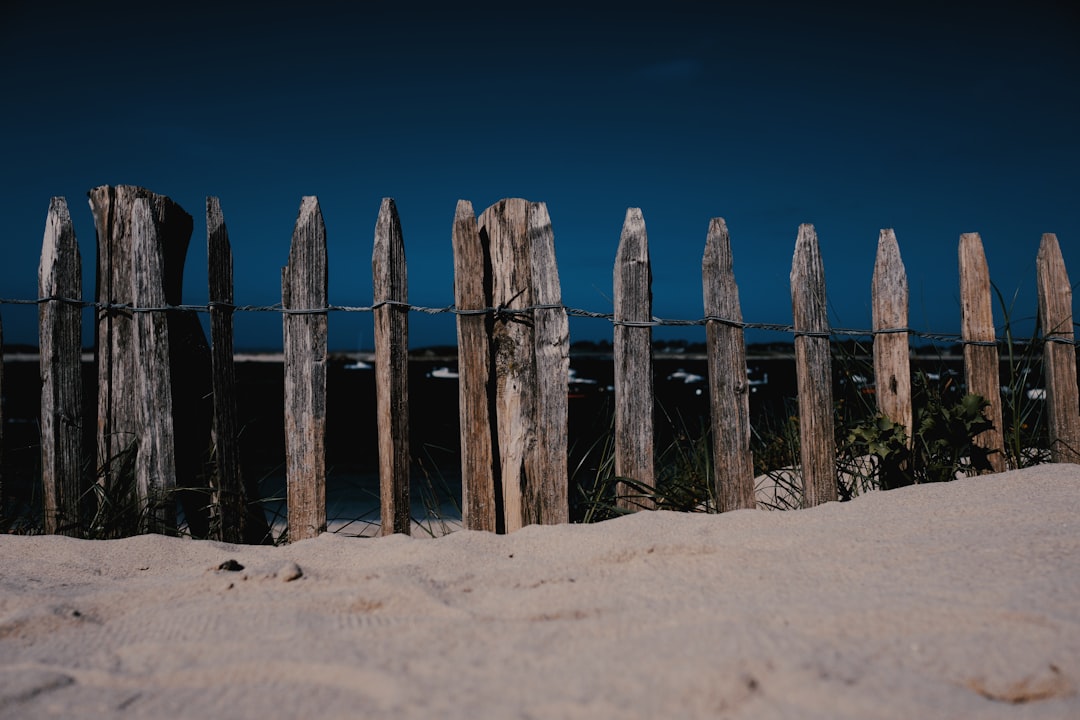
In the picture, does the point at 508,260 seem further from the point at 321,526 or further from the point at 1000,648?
the point at 1000,648

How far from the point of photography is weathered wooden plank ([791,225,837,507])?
Answer: 3730mm

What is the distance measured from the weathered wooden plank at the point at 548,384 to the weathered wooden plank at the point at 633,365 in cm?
29

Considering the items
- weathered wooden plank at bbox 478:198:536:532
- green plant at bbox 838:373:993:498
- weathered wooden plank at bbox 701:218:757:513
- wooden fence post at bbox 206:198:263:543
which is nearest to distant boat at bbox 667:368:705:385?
green plant at bbox 838:373:993:498

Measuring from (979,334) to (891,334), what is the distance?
64 centimetres

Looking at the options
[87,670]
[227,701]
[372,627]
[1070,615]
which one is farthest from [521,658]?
[1070,615]

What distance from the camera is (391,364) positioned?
3.27 m

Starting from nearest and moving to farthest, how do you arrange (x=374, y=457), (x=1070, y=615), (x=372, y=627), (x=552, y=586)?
1. (x=1070, y=615)
2. (x=372, y=627)
3. (x=552, y=586)
4. (x=374, y=457)

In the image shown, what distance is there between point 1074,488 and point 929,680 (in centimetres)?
213

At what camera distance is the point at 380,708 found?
1581 mm

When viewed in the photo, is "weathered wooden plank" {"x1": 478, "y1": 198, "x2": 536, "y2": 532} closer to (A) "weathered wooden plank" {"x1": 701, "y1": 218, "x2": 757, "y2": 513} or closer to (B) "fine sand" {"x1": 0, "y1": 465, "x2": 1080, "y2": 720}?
(B) "fine sand" {"x1": 0, "y1": 465, "x2": 1080, "y2": 720}

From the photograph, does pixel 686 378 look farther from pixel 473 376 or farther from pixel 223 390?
pixel 223 390

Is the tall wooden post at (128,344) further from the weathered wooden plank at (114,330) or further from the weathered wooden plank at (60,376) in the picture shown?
the weathered wooden plank at (60,376)

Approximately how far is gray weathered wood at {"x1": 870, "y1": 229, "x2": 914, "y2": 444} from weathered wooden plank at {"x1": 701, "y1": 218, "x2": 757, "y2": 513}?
2.90 ft

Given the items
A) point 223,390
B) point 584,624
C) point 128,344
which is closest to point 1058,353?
point 584,624
